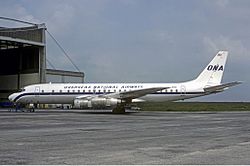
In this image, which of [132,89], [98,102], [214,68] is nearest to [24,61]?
[132,89]

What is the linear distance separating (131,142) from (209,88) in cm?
2851

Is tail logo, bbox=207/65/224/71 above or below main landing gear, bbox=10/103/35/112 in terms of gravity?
above

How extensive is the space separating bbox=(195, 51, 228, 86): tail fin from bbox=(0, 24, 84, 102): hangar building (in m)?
25.5

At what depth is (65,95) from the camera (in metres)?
39.8

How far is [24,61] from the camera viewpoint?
204 ft

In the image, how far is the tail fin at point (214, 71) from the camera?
40.3m

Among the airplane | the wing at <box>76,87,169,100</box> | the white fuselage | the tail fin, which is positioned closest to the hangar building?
the airplane

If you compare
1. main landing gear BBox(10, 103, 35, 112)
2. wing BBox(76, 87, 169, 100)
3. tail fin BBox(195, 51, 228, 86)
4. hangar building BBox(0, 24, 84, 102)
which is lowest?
main landing gear BBox(10, 103, 35, 112)

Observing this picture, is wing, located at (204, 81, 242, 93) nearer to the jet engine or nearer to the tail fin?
the tail fin

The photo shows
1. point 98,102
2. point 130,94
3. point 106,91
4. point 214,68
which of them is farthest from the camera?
point 214,68

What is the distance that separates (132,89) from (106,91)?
2726 millimetres

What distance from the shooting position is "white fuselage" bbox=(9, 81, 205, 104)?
3878 cm

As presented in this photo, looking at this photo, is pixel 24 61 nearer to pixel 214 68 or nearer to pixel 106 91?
pixel 106 91

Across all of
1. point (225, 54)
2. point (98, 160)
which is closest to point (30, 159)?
point (98, 160)
